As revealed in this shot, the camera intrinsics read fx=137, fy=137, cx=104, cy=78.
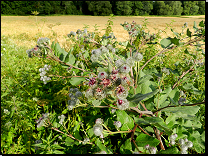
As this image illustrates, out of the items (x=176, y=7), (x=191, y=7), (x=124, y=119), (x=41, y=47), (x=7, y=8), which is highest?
(x=7, y=8)

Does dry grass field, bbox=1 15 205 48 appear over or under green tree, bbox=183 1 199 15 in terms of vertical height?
under

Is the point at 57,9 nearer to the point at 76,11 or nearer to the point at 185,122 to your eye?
the point at 76,11

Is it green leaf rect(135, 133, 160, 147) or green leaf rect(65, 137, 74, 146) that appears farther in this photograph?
green leaf rect(65, 137, 74, 146)

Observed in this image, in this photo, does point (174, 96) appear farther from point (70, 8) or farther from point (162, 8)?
point (70, 8)

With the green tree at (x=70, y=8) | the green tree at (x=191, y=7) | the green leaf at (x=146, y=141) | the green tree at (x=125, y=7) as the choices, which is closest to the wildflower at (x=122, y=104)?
the green leaf at (x=146, y=141)

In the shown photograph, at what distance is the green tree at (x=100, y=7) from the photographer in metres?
34.5

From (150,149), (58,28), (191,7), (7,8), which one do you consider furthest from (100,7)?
(150,149)

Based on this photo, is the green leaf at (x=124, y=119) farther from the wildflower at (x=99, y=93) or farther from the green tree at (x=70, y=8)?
the green tree at (x=70, y=8)

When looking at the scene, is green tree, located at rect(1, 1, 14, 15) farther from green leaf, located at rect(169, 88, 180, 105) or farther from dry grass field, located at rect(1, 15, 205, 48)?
green leaf, located at rect(169, 88, 180, 105)

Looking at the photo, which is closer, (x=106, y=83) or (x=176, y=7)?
(x=106, y=83)

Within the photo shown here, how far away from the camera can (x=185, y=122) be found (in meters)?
1.32

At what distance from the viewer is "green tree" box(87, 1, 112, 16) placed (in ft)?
113

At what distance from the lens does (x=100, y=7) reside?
36781 mm

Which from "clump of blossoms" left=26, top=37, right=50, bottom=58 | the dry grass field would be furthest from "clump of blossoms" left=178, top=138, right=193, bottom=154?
the dry grass field
